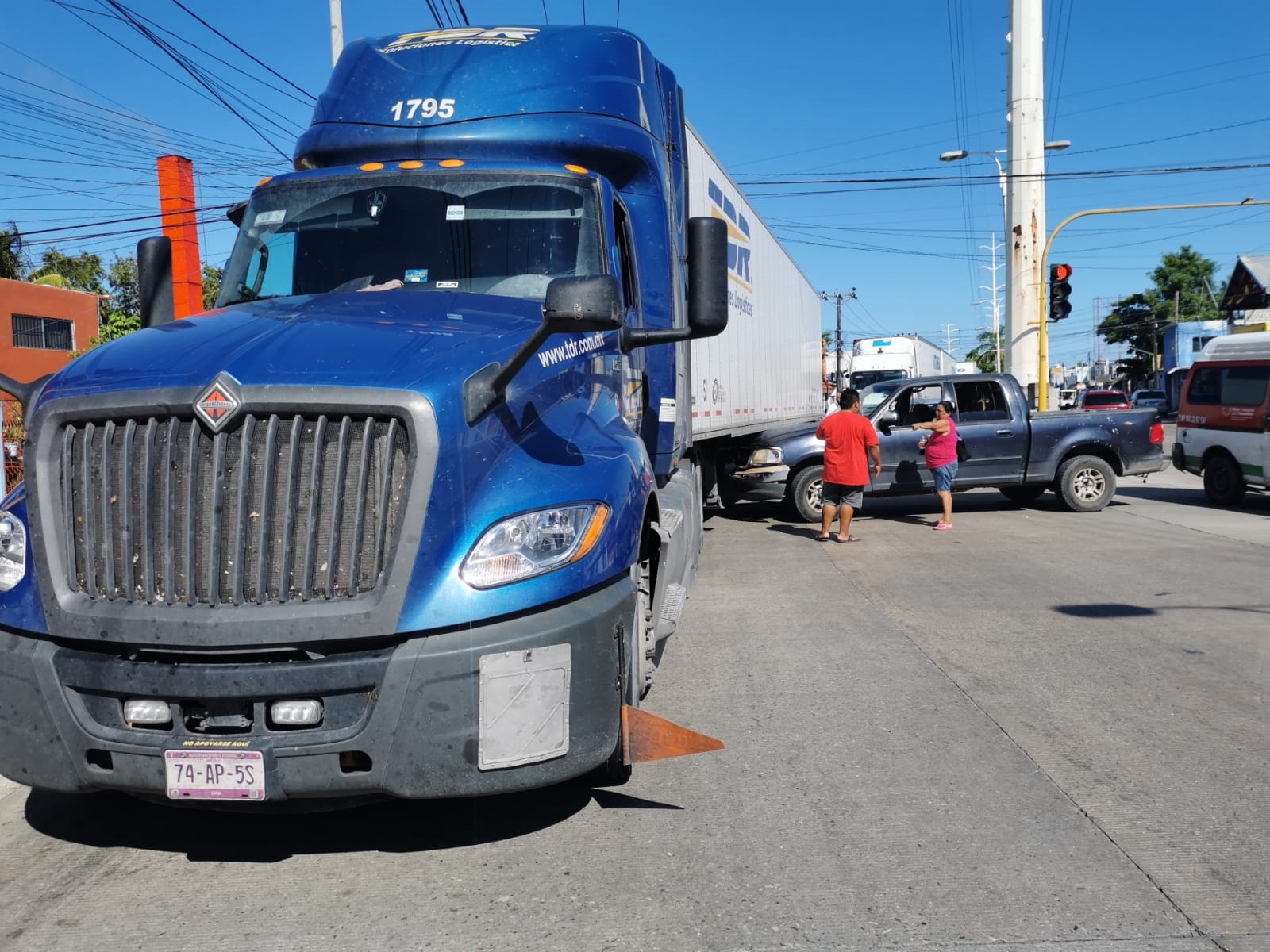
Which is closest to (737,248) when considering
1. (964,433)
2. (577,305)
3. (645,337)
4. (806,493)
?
(806,493)

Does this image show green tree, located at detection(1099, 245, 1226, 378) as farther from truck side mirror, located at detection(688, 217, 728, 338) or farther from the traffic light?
truck side mirror, located at detection(688, 217, 728, 338)

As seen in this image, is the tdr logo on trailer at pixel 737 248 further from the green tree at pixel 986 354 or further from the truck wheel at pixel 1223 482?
the green tree at pixel 986 354

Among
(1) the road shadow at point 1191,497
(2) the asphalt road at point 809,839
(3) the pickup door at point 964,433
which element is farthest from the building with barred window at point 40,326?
(2) the asphalt road at point 809,839

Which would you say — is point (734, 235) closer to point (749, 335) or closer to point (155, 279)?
point (749, 335)

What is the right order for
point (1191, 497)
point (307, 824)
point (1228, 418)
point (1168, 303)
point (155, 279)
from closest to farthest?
point (307, 824), point (155, 279), point (1228, 418), point (1191, 497), point (1168, 303)

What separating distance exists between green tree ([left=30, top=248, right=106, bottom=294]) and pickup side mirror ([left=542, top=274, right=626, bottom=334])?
168ft

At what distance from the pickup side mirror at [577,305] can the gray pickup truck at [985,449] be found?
10.2 m

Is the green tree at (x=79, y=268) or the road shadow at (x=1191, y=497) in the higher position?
the green tree at (x=79, y=268)

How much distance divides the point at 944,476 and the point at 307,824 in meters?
10.5

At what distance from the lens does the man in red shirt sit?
12.0 meters

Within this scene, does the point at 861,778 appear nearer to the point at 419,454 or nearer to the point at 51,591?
the point at 419,454

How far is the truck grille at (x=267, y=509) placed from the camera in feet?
11.1

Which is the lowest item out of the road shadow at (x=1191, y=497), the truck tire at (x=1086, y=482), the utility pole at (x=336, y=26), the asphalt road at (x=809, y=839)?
the road shadow at (x=1191, y=497)

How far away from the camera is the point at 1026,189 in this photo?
2516 centimetres
